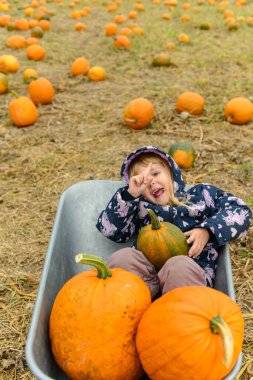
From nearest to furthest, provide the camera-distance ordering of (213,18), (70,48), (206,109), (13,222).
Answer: (13,222), (206,109), (70,48), (213,18)

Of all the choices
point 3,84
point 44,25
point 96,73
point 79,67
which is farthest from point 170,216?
point 44,25

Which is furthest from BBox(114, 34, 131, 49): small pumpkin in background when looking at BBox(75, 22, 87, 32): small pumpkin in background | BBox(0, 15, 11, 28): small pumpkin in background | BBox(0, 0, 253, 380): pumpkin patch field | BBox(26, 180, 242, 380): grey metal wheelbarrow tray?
BBox(26, 180, 242, 380): grey metal wheelbarrow tray

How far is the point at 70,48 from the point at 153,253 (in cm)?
803

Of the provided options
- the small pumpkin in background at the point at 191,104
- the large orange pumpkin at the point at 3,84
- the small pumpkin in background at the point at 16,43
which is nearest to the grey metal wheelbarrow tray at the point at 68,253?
the small pumpkin in background at the point at 191,104

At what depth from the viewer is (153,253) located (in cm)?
266

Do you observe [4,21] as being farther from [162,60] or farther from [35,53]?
[162,60]

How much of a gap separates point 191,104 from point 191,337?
178 inches

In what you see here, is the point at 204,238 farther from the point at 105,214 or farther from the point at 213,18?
the point at 213,18

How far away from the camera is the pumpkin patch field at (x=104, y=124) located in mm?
3635

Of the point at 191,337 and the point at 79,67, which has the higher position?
the point at 191,337

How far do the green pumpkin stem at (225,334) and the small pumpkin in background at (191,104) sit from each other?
4480mm

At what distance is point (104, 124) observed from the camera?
601 cm

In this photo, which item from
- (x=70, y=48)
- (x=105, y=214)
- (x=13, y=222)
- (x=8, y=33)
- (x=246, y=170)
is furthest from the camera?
(x=8, y=33)

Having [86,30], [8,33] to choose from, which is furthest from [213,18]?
[8,33]
